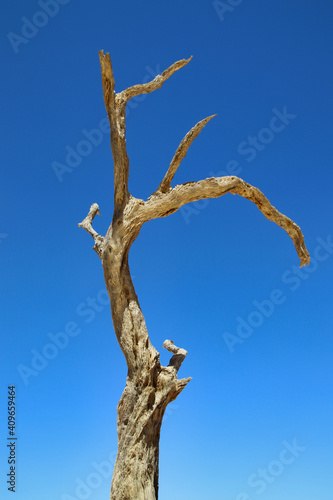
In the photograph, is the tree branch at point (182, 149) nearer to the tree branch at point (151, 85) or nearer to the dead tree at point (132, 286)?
the dead tree at point (132, 286)

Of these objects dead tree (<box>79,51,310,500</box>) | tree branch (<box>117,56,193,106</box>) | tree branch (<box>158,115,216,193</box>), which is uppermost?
tree branch (<box>117,56,193,106</box>)

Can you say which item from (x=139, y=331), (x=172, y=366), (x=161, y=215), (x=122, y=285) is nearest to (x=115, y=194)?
(x=161, y=215)

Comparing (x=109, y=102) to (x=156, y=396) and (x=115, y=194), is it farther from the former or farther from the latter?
(x=156, y=396)

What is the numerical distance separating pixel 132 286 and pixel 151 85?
411 cm

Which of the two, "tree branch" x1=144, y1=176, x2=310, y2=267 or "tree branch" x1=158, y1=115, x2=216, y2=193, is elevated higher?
"tree branch" x1=158, y1=115, x2=216, y2=193

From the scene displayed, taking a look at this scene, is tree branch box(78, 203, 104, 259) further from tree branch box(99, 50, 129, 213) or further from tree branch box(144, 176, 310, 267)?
tree branch box(144, 176, 310, 267)

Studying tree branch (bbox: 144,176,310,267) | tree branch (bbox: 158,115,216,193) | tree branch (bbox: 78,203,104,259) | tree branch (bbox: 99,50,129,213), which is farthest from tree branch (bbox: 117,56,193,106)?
tree branch (bbox: 78,203,104,259)

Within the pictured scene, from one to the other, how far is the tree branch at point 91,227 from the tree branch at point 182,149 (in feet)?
5.11

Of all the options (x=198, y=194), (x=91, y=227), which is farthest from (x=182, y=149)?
(x=91, y=227)

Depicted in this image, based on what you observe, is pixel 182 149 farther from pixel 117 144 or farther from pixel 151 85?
pixel 151 85

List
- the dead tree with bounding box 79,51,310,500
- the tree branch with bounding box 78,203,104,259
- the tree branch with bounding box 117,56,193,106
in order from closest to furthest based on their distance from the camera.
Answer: the dead tree with bounding box 79,51,310,500 < the tree branch with bounding box 78,203,104,259 < the tree branch with bounding box 117,56,193,106

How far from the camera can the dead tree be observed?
7.46 metres

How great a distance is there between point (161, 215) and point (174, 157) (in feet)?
4.05

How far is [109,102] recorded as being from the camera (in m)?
8.98
